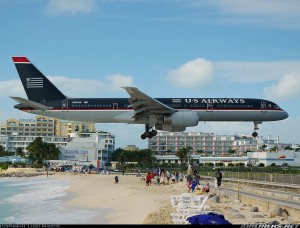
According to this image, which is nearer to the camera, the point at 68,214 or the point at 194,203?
the point at 194,203

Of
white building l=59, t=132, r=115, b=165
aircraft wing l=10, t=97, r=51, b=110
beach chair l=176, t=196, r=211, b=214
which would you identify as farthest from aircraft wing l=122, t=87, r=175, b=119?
white building l=59, t=132, r=115, b=165

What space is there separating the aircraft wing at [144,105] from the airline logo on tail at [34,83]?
11171 millimetres

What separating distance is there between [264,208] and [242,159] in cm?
14108

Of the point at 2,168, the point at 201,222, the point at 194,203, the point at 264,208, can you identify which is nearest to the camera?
the point at 201,222

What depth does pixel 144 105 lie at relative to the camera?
155ft

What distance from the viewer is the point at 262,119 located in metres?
52.1

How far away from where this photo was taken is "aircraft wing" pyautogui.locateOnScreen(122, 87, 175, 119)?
45.4 m

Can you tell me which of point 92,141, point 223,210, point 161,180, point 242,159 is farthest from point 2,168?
point 223,210

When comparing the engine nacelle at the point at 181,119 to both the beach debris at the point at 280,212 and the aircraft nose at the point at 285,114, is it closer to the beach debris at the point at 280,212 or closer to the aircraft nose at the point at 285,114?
the aircraft nose at the point at 285,114

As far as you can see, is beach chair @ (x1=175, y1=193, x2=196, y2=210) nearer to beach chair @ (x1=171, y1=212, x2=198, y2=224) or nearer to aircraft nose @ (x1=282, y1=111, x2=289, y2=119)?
beach chair @ (x1=171, y1=212, x2=198, y2=224)

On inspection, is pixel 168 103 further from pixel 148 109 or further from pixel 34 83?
pixel 34 83

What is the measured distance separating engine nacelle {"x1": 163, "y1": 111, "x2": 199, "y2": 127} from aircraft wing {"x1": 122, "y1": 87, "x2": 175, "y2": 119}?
591mm

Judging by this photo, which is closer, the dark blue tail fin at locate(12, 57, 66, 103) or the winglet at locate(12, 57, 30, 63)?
the dark blue tail fin at locate(12, 57, 66, 103)

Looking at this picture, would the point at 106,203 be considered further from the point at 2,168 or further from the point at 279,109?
the point at 2,168
